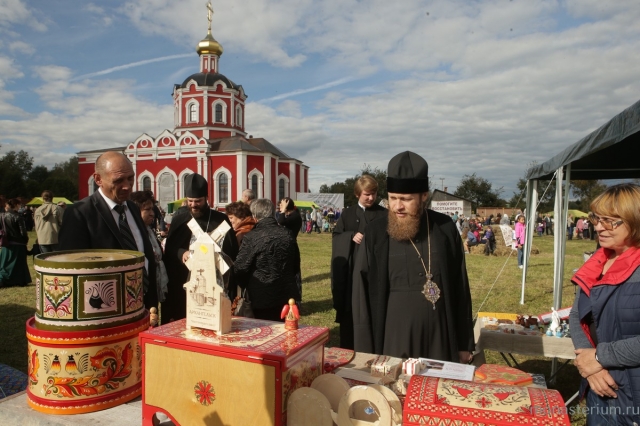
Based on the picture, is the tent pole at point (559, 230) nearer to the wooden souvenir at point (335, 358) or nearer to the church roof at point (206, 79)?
the wooden souvenir at point (335, 358)

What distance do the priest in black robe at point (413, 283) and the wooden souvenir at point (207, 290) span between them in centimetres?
124

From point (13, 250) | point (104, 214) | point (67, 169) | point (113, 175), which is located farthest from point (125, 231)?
point (67, 169)

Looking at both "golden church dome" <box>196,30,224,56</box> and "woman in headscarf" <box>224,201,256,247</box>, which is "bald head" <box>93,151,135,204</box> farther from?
"golden church dome" <box>196,30,224,56</box>

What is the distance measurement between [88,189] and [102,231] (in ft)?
133

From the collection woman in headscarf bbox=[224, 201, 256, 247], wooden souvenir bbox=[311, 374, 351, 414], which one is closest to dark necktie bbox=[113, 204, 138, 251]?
wooden souvenir bbox=[311, 374, 351, 414]

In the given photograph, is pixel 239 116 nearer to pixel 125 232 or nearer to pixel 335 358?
pixel 125 232

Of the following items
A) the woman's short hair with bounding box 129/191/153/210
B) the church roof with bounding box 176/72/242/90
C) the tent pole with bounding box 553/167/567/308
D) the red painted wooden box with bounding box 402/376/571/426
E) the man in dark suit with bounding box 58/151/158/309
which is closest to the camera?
the red painted wooden box with bounding box 402/376/571/426

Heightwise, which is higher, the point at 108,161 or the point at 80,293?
the point at 108,161

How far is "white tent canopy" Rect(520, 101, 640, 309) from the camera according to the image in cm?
374

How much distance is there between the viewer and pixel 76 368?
65.8 inches

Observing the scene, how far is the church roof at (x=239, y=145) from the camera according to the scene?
35.9m

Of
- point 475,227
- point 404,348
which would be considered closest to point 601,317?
point 404,348

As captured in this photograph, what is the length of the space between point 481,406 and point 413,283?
131cm

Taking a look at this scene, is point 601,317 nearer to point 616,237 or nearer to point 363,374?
point 616,237
